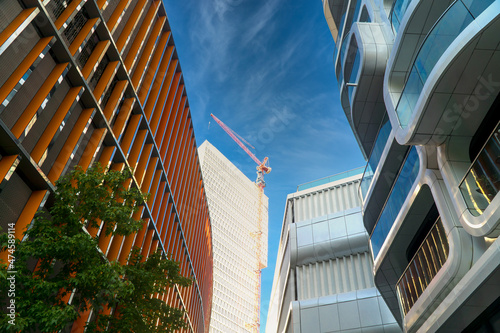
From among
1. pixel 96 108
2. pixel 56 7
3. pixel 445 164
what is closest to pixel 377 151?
pixel 445 164

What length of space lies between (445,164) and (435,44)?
3.45 metres

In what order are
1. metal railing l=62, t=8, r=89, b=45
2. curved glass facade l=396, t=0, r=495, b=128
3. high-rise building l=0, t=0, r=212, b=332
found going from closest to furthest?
curved glass facade l=396, t=0, r=495, b=128 → high-rise building l=0, t=0, r=212, b=332 → metal railing l=62, t=8, r=89, b=45

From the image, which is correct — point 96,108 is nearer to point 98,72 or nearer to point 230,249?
point 98,72

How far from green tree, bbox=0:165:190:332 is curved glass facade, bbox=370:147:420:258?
8.89 m

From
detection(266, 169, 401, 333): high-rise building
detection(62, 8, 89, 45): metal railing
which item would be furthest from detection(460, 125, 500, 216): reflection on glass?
detection(266, 169, 401, 333): high-rise building

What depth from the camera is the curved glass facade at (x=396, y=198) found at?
13.4 m

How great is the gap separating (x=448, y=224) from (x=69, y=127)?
12.8 m

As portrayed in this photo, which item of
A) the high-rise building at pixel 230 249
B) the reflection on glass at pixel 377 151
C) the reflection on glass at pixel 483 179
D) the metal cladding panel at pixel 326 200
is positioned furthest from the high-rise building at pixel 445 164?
the high-rise building at pixel 230 249

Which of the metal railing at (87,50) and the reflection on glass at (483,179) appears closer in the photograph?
the reflection on glass at (483,179)

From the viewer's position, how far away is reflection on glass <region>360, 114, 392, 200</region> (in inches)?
645

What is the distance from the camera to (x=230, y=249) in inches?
6501

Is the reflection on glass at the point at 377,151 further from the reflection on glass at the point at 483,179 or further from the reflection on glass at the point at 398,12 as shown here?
the reflection on glass at the point at 483,179

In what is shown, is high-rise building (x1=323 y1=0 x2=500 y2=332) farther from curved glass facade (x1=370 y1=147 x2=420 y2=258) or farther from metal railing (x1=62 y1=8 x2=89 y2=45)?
metal railing (x1=62 y1=8 x2=89 y2=45)

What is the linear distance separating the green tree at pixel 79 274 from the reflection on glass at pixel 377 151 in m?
11.0
